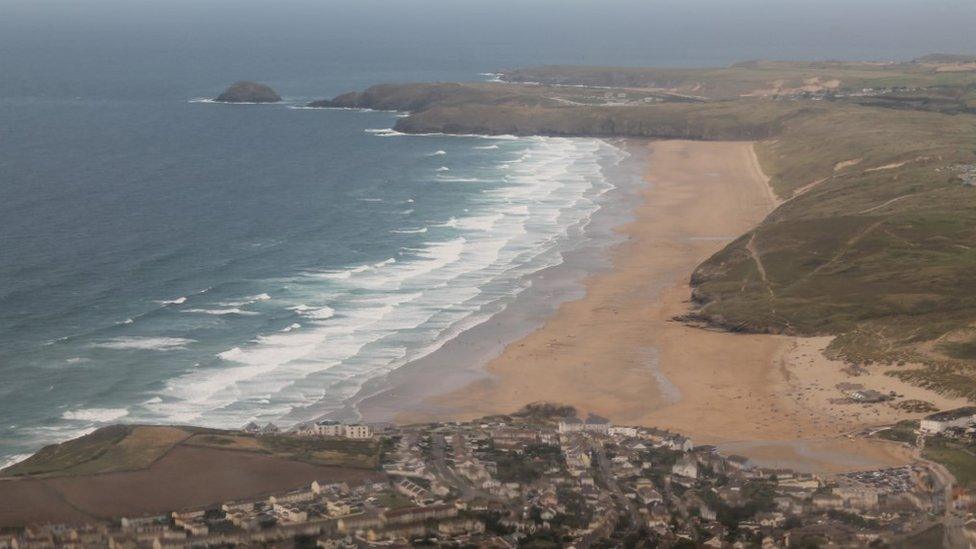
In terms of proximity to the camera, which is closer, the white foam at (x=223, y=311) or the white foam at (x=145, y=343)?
the white foam at (x=145, y=343)

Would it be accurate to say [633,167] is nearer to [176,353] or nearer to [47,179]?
[47,179]

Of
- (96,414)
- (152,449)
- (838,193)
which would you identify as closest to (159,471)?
(152,449)

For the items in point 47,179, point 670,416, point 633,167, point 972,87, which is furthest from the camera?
point 972,87

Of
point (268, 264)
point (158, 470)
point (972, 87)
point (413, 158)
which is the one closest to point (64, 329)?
point (268, 264)

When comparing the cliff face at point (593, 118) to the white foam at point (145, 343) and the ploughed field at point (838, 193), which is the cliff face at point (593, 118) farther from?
the white foam at point (145, 343)

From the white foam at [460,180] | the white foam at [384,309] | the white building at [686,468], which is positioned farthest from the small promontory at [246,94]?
the white building at [686,468]

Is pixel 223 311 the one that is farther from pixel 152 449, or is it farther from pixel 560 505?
pixel 560 505

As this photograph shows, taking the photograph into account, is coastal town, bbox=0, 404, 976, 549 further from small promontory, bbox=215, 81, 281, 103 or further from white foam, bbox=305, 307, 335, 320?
small promontory, bbox=215, 81, 281, 103
